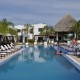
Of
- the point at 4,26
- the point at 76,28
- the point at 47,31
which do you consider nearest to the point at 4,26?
the point at 4,26

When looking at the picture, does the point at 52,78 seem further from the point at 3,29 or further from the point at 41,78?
the point at 3,29

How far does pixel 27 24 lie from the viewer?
65.0m

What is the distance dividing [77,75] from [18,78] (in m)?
2.73

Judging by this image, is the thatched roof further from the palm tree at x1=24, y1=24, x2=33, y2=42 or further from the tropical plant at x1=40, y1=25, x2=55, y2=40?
the palm tree at x1=24, y1=24, x2=33, y2=42

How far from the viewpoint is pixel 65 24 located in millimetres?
53312

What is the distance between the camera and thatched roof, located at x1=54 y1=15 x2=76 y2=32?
52.9 m

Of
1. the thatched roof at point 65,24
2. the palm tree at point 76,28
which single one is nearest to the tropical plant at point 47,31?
the thatched roof at point 65,24

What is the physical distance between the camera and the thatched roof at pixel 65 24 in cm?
5288

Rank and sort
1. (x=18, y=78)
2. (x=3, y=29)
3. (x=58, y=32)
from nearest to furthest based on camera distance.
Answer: (x=18, y=78)
(x=3, y=29)
(x=58, y=32)

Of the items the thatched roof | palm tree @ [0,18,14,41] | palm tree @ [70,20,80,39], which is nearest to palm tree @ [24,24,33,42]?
the thatched roof

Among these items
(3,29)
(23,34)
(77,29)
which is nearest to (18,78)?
(3,29)

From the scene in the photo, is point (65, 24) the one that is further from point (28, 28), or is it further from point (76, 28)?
point (28, 28)

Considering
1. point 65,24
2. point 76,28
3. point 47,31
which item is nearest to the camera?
point 76,28

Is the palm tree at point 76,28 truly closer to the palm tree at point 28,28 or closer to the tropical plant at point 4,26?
the tropical plant at point 4,26
